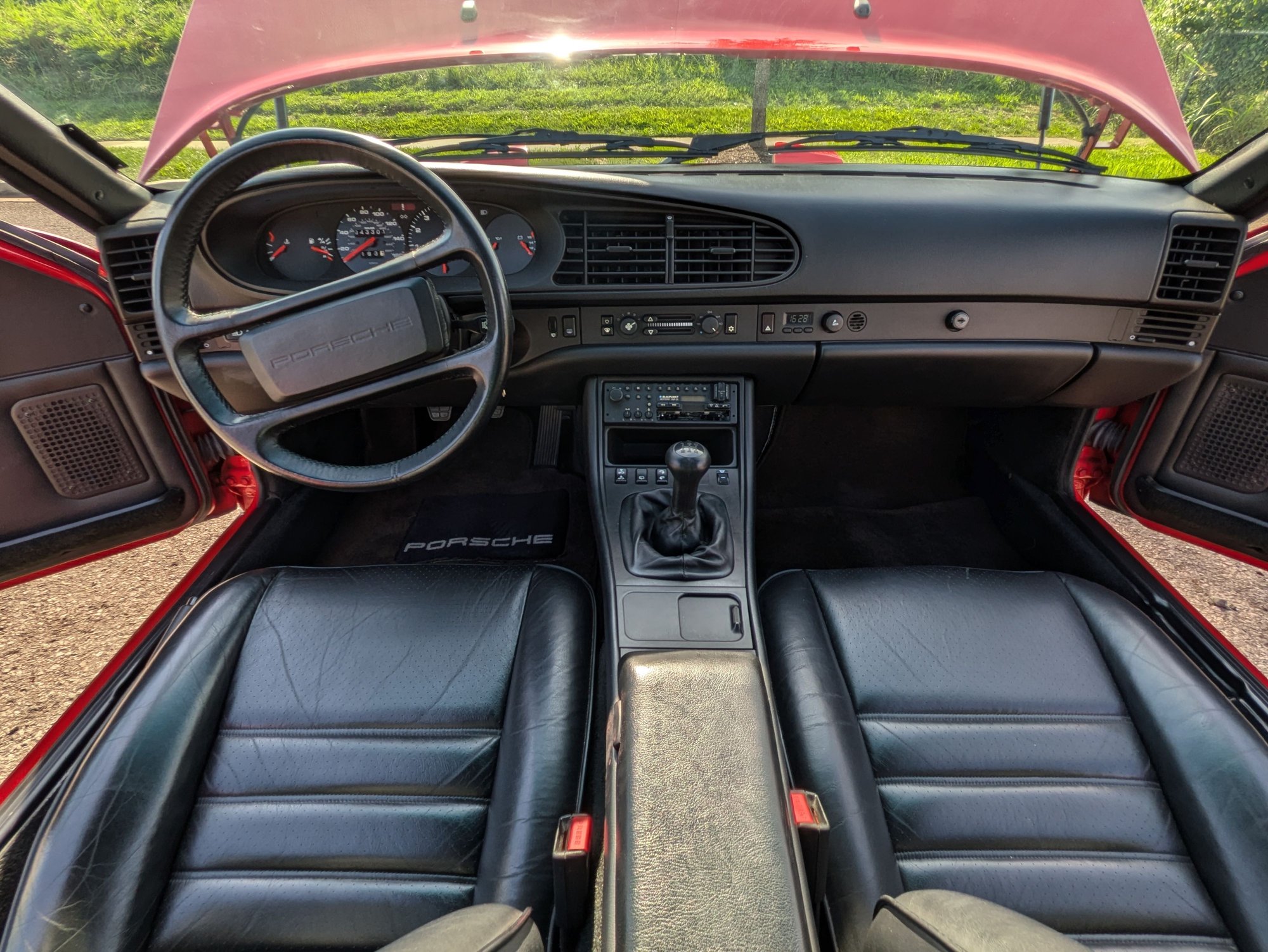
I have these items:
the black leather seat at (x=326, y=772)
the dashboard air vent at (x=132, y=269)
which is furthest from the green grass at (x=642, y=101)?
the black leather seat at (x=326, y=772)

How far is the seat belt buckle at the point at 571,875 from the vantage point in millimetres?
955

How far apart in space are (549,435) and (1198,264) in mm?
2026

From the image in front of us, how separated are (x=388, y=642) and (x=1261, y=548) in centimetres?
239

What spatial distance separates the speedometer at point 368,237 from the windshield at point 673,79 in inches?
7.5

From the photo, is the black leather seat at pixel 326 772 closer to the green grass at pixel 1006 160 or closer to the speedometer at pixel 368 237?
the speedometer at pixel 368 237

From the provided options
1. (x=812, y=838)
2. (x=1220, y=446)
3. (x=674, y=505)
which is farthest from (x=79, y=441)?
(x=1220, y=446)

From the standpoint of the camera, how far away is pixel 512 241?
1690mm

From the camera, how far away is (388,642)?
1.41 meters

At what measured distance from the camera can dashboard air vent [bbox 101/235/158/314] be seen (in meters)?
1.58

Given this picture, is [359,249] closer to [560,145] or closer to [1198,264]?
[560,145]

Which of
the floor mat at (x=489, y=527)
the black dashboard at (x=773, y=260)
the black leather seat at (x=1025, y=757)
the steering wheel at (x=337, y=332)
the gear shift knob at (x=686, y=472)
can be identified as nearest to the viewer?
the black leather seat at (x=1025, y=757)

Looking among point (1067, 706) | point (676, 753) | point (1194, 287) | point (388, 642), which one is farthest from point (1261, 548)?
point (388, 642)

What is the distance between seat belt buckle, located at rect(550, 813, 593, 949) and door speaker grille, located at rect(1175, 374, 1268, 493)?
210cm

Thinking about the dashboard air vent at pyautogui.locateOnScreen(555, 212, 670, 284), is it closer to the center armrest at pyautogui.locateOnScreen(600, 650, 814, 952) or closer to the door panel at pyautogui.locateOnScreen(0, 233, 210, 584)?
the center armrest at pyautogui.locateOnScreen(600, 650, 814, 952)
